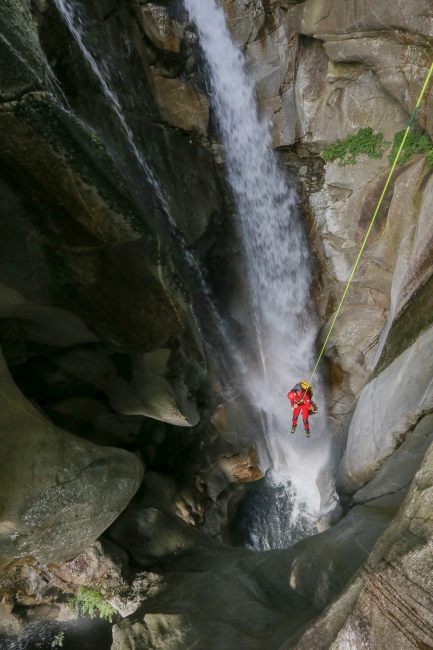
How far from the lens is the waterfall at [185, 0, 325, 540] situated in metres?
9.05

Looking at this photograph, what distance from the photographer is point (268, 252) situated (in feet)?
33.5

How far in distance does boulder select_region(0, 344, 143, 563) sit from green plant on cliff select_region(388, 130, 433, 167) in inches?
302

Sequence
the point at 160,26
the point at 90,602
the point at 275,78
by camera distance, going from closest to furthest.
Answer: the point at 90,602
the point at 160,26
the point at 275,78

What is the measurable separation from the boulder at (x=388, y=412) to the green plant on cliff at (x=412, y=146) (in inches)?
154

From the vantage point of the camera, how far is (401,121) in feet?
26.7

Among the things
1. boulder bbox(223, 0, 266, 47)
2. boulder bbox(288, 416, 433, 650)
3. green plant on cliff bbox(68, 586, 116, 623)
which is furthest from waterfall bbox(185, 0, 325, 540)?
boulder bbox(288, 416, 433, 650)

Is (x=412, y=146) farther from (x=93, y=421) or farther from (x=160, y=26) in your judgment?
(x=93, y=421)

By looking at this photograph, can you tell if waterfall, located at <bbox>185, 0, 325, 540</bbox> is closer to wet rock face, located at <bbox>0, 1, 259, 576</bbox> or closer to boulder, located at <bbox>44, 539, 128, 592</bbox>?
wet rock face, located at <bbox>0, 1, 259, 576</bbox>

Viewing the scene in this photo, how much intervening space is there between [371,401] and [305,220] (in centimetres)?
468

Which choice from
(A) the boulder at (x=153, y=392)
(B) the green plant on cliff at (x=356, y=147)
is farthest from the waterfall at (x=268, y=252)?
(A) the boulder at (x=153, y=392)

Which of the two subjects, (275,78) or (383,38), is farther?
(275,78)

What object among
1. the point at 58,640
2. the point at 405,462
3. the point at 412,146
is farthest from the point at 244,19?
the point at 58,640

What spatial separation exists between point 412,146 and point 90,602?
9971 mm

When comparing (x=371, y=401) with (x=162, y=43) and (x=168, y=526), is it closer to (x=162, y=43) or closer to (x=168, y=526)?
(x=168, y=526)
